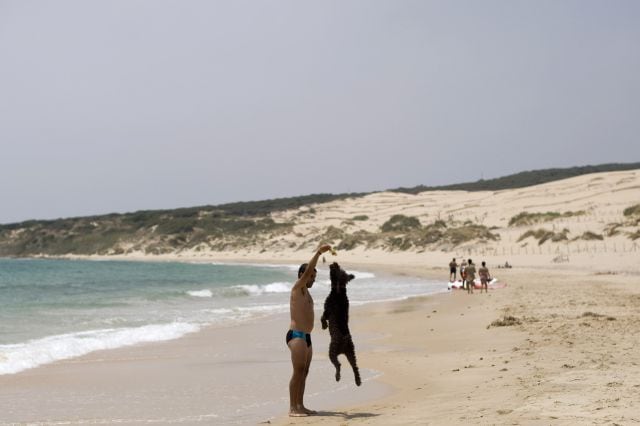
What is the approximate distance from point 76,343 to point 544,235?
34733 mm

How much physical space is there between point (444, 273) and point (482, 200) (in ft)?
166

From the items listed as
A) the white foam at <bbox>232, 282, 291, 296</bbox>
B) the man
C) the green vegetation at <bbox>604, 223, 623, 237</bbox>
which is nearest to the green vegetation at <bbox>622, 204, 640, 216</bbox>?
the green vegetation at <bbox>604, 223, 623, 237</bbox>

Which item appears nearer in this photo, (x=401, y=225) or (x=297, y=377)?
(x=297, y=377)

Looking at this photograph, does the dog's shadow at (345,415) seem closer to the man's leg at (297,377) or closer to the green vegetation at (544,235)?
the man's leg at (297,377)

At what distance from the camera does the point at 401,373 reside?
10141 mm

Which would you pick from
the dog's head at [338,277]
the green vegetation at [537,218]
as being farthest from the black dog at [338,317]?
the green vegetation at [537,218]

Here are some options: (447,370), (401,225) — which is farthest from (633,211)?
(447,370)

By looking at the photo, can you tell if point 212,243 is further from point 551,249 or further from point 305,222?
point 551,249

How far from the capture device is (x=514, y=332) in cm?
1314

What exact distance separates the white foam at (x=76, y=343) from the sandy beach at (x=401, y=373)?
45 centimetres

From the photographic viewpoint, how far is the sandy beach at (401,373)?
707 cm

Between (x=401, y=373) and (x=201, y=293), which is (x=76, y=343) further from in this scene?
(x=201, y=293)

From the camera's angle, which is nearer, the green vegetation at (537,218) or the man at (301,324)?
the man at (301,324)

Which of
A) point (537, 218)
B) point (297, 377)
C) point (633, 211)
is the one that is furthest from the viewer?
point (537, 218)
